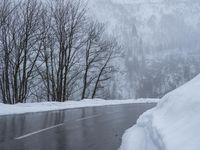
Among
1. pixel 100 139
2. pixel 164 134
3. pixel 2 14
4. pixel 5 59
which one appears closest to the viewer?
pixel 164 134

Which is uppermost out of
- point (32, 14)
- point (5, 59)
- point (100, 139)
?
point (32, 14)

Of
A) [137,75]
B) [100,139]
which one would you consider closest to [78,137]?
[100,139]

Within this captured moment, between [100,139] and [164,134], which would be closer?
[164,134]

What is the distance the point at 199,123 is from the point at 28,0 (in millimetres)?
28736

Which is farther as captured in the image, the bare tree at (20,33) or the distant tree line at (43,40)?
the distant tree line at (43,40)

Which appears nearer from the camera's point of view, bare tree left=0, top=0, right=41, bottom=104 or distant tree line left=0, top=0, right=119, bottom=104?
bare tree left=0, top=0, right=41, bottom=104

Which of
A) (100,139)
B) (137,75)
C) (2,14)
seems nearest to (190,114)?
(100,139)

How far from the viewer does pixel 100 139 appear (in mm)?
9992

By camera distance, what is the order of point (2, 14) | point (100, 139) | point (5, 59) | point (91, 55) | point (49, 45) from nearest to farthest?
1. point (100, 139)
2. point (2, 14)
3. point (5, 59)
4. point (49, 45)
5. point (91, 55)

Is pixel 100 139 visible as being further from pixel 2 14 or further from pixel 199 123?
pixel 2 14

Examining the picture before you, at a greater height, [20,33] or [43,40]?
[20,33]

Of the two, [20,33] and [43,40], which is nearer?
[20,33]

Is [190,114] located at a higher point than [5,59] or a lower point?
lower

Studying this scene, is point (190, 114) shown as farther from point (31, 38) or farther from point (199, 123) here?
point (31, 38)
